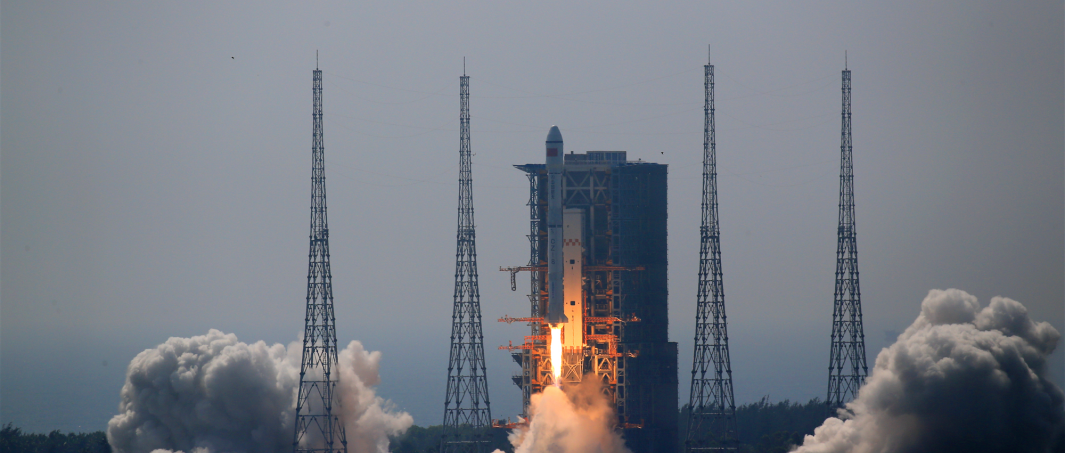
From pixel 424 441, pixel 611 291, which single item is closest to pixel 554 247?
pixel 611 291

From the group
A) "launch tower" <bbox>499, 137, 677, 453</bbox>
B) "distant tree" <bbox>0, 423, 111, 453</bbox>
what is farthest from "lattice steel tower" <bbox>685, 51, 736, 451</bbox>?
"distant tree" <bbox>0, 423, 111, 453</bbox>

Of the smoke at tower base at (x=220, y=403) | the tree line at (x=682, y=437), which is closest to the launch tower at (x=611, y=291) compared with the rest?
the tree line at (x=682, y=437)

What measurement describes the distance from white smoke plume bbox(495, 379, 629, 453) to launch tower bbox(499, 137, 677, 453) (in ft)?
3.66

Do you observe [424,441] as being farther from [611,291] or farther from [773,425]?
[611,291]

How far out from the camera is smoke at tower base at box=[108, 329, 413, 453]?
79375 millimetres

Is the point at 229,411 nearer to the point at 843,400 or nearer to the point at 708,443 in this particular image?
the point at 708,443

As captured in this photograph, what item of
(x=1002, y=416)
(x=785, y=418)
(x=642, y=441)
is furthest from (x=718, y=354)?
(x=785, y=418)

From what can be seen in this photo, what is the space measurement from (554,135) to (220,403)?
84.3 ft

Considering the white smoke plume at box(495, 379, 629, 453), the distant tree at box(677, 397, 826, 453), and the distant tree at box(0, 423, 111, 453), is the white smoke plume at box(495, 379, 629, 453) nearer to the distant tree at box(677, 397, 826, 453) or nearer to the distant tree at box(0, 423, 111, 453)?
the distant tree at box(677, 397, 826, 453)

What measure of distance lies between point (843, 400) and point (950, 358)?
51.0ft

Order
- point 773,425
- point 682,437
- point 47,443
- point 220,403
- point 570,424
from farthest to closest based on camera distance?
point 773,425 → point 682,437 → point 47,443 → point 220,403 → point 570,424

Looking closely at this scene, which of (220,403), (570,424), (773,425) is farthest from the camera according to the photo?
(773,425)

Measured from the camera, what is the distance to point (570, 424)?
2721 inches

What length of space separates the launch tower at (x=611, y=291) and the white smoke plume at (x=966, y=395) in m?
15.6
